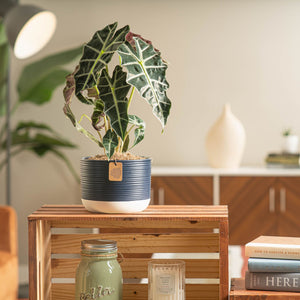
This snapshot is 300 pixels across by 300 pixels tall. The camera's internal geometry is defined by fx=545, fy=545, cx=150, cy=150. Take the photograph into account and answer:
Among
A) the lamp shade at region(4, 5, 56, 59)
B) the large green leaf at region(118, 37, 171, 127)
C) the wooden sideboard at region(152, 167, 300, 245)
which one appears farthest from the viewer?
the wooden sideboard at region(152, 167, 300, 245)

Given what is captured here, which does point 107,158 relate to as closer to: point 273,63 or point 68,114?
point 68,114

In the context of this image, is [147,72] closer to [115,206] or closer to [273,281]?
[115,206]

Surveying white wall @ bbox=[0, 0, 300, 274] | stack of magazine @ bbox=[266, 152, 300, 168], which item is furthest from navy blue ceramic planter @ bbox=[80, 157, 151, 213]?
white wall @ bbox=[0, 0, 300, 274]

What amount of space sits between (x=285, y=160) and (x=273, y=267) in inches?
96.7

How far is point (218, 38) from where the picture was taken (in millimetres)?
4145

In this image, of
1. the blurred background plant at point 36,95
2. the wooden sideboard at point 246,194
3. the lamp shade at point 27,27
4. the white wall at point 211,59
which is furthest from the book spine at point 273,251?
the white wall at point 211,59

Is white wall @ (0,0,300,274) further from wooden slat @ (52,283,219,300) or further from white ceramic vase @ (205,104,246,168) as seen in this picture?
wooden slat @ (52,283,219,300)

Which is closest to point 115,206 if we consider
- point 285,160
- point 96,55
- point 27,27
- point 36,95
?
point 96,55

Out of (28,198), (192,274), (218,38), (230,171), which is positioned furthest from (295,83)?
(192,274)

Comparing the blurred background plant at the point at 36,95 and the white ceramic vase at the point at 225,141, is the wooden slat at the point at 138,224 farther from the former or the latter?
the blurred background plant at the point at 36,95

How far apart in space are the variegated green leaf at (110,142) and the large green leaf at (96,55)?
0.13m

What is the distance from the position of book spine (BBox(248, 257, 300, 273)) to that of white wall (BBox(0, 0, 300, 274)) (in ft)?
9.12

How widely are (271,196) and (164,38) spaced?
1455 millimetres

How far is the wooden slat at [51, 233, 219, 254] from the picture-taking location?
156cm
